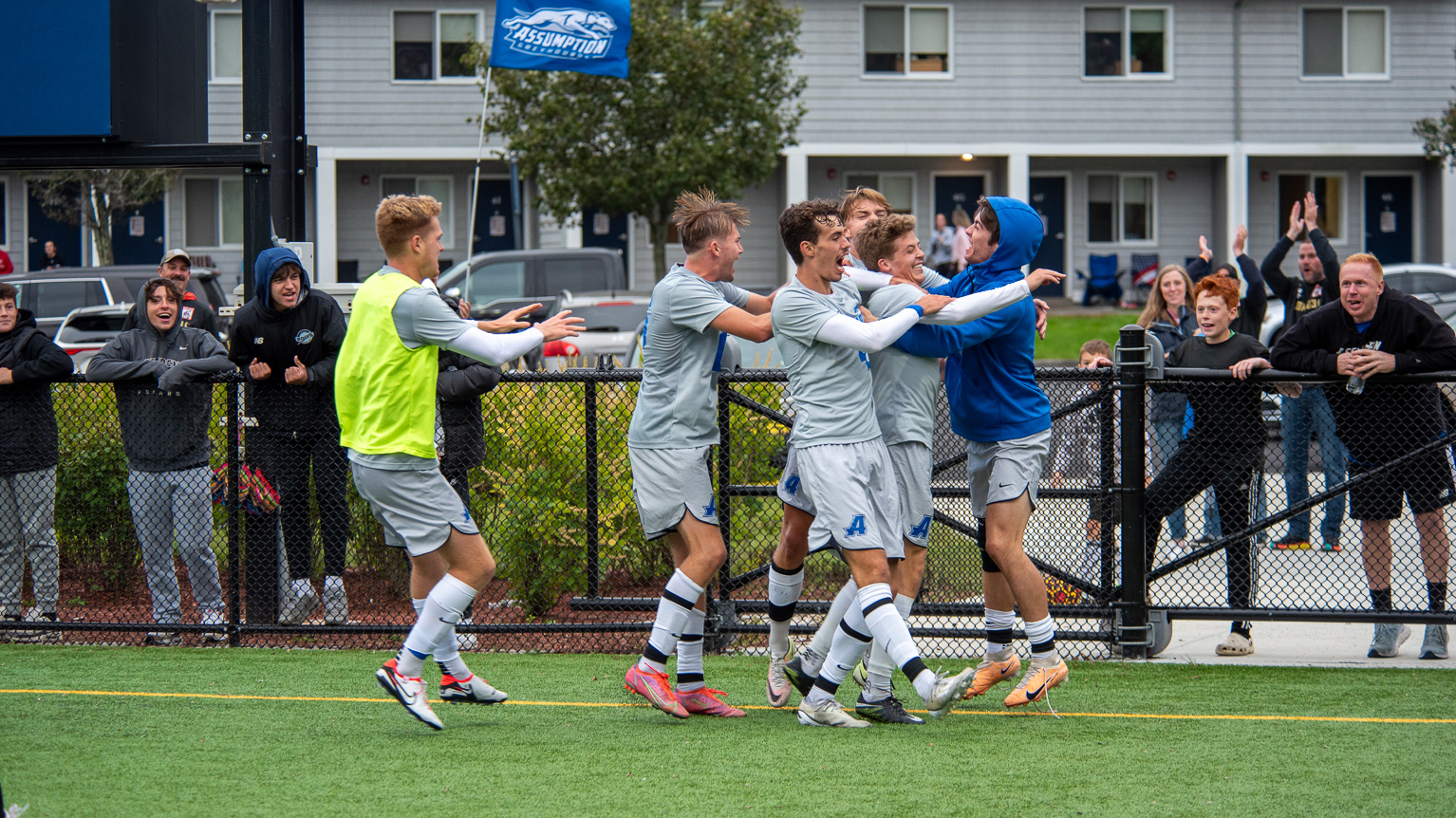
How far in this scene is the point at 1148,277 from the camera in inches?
1118

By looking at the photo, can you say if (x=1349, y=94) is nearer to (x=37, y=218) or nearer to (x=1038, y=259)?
(x=1038, y=259)

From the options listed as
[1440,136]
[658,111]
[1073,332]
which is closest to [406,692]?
[658,111]

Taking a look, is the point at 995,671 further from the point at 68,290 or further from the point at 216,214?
the point at 216,214

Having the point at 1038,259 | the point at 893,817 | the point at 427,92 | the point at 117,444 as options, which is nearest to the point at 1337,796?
the point at 893,817

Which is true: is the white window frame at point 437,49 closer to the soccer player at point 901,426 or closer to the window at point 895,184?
the window at point 895,184

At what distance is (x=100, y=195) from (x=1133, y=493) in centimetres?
2472

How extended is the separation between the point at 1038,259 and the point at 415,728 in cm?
2702

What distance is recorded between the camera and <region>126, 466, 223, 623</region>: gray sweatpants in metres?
7.30

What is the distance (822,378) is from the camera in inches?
198

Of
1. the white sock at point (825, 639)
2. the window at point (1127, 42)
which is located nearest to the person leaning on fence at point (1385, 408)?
the white sock at point (825, 639)

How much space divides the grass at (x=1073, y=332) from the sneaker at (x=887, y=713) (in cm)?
1763

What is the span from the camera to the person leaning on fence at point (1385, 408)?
6473mm

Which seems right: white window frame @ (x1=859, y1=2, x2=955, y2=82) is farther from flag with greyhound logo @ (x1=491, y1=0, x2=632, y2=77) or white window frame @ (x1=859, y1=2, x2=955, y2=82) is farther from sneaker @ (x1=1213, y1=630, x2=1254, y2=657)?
sneaker @ (x1=1213, y1=630, x2=1254, y2=657)

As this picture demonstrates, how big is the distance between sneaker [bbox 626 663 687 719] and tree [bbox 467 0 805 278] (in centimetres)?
1804
